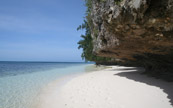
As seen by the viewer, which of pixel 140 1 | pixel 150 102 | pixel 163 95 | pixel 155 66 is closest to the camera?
pixel 140 1

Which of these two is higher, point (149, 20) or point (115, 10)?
point (115, 10)

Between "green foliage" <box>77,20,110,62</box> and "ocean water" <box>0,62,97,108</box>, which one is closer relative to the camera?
"ocean water" <box>0,62,97,108</box>

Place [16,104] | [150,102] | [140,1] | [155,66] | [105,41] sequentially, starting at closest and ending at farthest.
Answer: [140,1] → [150,102] → [16,104] → [105,41] → [155,66]

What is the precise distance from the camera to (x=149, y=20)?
11.0 ft

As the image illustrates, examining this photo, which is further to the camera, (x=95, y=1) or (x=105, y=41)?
(x=105, y=41)

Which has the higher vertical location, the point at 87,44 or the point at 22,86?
the point at 87,44

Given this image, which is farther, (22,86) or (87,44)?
(87,44)

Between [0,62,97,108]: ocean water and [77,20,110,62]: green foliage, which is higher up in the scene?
[77,20,110,62]: green foliage

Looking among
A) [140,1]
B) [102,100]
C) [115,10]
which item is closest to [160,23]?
[140,1]

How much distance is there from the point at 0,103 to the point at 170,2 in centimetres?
813

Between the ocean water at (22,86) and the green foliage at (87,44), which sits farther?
the green foliage at (87,44)

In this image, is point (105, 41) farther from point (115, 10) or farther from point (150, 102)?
point (150, 102)

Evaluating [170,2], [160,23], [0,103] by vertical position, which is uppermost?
[170,2]

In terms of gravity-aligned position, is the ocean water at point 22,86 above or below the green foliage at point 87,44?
below
